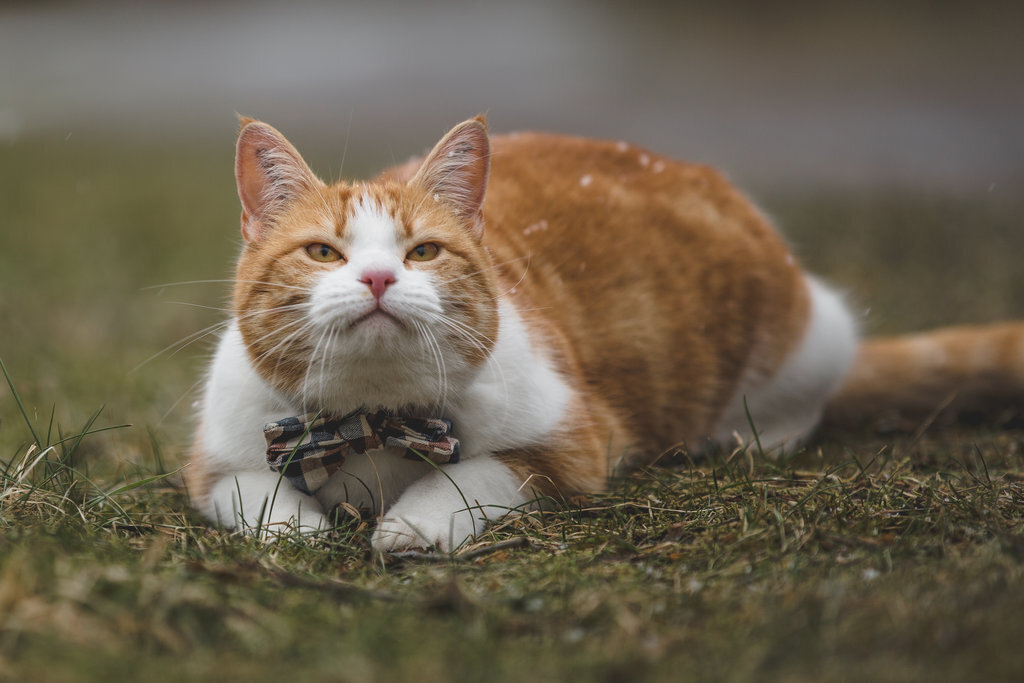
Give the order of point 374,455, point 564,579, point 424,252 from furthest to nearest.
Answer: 1. point 374,455
2. point 424,252
3. point 564,579

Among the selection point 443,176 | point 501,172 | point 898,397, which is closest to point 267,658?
point 443,176

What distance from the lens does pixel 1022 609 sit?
1595mm

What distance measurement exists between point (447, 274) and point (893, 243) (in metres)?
5.16

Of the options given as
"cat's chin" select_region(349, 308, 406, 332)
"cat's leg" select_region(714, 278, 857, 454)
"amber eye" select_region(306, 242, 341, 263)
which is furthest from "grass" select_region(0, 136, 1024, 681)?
"amber eye" select_region(306, 242, 341, 263)

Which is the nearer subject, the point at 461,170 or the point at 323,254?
the point at 323,254

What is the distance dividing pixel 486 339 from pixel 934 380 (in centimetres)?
207

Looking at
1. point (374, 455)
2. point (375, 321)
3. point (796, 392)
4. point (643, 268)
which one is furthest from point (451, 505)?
point (796, 392)

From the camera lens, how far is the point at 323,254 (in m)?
2.18

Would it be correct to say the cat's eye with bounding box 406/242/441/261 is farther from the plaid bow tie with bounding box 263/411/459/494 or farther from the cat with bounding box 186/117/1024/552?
the plaid bow tie with bounding box 263/411/459/494

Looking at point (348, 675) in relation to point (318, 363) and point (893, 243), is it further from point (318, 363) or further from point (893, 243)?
point (893, 243)

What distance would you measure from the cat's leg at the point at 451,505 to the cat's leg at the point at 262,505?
208 millimetres

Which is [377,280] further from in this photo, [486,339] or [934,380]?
[934,380]

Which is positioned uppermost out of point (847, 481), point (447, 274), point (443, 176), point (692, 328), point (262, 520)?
point (443, 176)

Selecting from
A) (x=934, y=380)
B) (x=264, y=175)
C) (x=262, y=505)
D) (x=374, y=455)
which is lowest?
(x=262, y=505)
